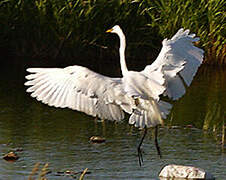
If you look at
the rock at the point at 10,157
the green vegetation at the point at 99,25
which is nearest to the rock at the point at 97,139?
the rock at the point at 10,157

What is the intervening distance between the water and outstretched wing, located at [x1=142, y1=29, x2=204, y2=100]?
2.42 feet

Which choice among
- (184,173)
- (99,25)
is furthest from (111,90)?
(99,25)

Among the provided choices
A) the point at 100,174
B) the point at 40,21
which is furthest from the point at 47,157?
the point at 40,21

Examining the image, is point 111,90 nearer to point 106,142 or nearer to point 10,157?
point 10,157

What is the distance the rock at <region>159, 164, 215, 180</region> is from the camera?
6.33 m

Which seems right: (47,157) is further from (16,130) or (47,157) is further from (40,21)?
(40,21)

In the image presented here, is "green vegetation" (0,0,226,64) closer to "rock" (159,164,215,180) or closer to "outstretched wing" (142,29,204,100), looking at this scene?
"outstretched wing" (142,29,204,100)

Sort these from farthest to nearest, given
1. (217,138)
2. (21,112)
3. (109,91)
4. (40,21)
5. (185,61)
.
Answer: (40,21)
(21,112)
(217,138)
(185,61)
(109,91)

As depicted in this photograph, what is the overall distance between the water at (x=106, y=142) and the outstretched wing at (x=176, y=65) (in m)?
0.74

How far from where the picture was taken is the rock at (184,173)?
6332 mm

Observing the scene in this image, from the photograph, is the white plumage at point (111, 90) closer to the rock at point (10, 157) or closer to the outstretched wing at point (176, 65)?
the outstretched wing at point (176, 65)

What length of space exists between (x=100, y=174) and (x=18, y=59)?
29.1 feet

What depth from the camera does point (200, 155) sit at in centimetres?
728

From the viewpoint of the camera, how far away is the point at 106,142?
796cm
